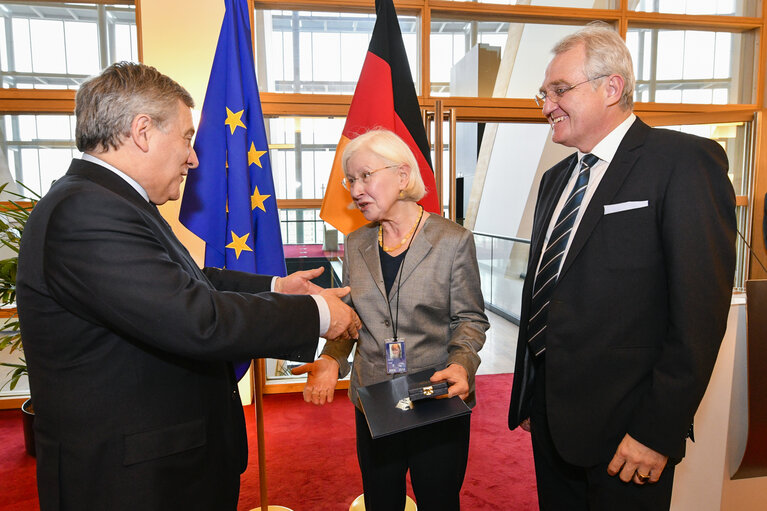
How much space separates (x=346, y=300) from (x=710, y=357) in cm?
113

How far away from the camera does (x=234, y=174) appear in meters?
2.44

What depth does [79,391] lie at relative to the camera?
1119 mm

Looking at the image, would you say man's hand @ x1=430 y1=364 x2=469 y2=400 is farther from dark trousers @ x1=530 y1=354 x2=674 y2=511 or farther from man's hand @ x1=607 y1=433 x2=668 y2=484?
man's hand @ x1=607 y1=433 x2=668 y2=484

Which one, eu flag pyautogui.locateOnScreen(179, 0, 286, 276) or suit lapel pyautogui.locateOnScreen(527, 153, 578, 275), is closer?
suit lapel pyautogui.locateOnScreen(527, 153, 578, 275)

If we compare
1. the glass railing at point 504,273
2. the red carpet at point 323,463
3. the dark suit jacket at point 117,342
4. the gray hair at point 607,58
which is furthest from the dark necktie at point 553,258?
the glass railing at point 504,273

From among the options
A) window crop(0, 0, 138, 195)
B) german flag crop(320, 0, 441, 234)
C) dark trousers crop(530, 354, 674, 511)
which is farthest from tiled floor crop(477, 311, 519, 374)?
window crop(0, 0, 138, 195)

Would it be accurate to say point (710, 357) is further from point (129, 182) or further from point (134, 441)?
point (129, 182)

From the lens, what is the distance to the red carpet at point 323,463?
107 inches

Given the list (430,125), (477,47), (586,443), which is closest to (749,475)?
(586,443)

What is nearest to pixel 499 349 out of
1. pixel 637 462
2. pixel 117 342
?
pixel 637 462

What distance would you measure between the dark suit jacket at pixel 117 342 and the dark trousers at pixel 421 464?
66 centimetres

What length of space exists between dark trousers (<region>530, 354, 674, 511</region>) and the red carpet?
1127 mm

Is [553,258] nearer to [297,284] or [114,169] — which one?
[297,284]

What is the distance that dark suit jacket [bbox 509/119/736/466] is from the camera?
48.1 inches
